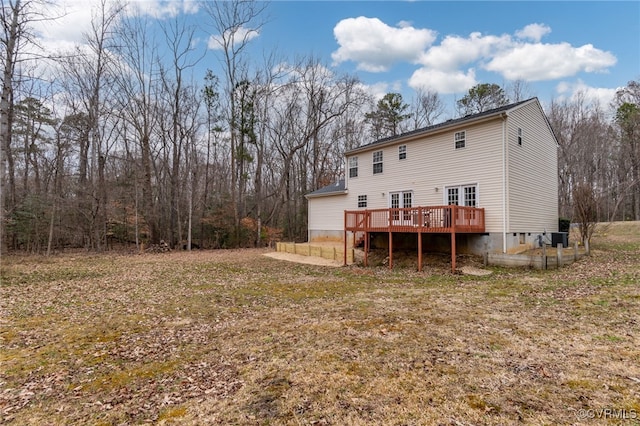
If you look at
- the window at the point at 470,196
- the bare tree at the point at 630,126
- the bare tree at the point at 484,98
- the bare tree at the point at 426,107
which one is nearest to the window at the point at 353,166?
the window at the point at 470,196

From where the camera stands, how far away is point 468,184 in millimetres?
13203

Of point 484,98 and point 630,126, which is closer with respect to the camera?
point 484,98

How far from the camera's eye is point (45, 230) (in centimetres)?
1816

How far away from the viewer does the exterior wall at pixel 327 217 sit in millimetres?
19125

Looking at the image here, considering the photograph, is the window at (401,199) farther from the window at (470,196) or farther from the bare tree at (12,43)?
the bare tree at (12,43)

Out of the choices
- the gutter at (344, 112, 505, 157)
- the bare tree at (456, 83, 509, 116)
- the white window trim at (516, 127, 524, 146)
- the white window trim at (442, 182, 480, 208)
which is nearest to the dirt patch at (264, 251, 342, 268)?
the white window trim at (442, 182, 480, 208)

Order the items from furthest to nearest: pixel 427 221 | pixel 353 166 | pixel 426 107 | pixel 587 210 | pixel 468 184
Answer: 1. pixel 426 107
2. pixel 353 166
3. pixel 587 210
4. pixel 468 184
5. pixel 427 221

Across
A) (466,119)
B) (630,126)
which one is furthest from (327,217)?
(630,126)

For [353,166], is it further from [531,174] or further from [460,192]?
[531,174]

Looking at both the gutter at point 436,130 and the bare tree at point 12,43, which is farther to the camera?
the gutter at point 436,130

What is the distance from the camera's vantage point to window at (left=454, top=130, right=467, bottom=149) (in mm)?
13349

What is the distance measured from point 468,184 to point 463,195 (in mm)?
499

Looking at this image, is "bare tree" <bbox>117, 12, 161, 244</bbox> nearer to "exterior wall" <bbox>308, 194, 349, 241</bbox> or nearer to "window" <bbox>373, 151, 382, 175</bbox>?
"exterior wall" <bbox>308, 194, 349, 241</bbox>

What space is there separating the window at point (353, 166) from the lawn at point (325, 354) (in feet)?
34.2
